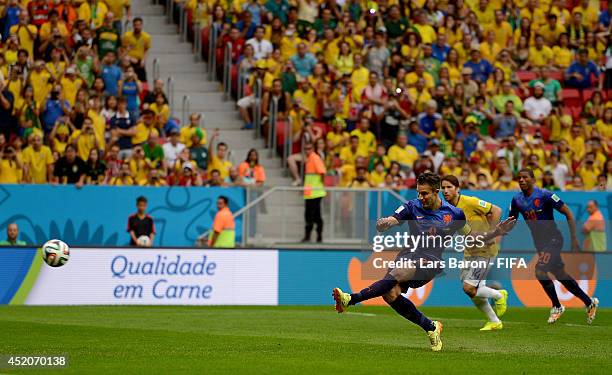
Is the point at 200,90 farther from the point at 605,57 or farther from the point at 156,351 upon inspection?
the point at 156,351

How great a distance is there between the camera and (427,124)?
1117 inches

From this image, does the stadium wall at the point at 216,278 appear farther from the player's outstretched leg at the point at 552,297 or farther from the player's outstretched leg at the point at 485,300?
the player's outstretched leg at the point at 485,300

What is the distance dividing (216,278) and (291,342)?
29.2 feet

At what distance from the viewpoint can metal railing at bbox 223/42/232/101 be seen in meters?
28.9

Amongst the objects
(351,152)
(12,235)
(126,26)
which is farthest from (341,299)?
(126,26)

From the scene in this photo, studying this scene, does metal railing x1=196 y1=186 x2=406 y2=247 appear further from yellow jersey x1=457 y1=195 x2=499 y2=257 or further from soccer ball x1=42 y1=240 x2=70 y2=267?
yellow jersey x1=457 y1=195 x2=499 y2=257

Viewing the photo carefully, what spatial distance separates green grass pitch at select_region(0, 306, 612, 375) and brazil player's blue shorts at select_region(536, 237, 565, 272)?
88 centimetres

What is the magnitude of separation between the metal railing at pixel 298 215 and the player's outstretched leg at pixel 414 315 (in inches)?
428

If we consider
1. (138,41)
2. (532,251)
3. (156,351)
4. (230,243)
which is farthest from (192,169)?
(156,351)

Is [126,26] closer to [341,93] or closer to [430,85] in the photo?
[341,93]

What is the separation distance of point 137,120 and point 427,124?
22.0ft

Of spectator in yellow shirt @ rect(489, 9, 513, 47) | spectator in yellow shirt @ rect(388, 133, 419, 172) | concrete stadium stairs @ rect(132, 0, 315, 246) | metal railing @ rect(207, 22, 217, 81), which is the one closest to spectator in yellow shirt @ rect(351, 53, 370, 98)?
spectator in yellow shirt @ rect(388, 133, 419, 172)

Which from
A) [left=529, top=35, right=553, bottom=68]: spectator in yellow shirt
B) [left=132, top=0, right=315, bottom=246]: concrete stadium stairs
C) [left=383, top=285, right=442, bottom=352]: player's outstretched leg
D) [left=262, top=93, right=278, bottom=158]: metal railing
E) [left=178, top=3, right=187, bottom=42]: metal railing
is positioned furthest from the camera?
[left=529, top=35, right=553, bottom=68]: spectator in yellow shirt

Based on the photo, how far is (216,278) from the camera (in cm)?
2330
